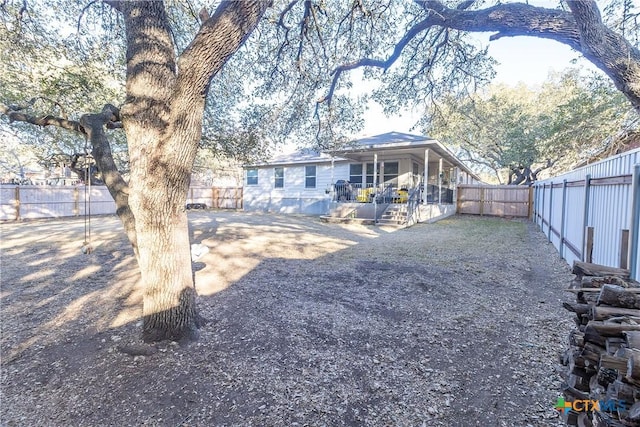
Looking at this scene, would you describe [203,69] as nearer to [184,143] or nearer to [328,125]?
[184,143]

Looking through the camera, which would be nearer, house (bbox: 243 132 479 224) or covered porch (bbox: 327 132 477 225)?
covered porch (bbox: 327 132 477 225)

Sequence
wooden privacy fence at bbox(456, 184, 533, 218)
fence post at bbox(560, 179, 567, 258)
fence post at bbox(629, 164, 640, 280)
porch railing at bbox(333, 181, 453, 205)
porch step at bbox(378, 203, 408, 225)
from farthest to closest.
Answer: wooden privacy fence at bbox(456, 184, 533, 218), porch railing at bbox(333, 181, 453, 205), porch step at bbox(378, 203, 408, 225), fence post at bbox(560, 179, 567, 258), fence post at bbox(629, 164, 640, 280)

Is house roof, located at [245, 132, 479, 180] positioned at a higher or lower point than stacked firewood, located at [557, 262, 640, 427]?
higher

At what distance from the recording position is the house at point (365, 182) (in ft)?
42.7

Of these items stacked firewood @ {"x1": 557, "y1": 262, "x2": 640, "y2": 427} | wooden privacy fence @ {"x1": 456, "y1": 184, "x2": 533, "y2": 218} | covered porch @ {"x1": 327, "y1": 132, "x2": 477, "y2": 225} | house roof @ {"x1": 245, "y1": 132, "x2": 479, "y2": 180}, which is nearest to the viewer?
stacked firewood @ {"x1": 557, "y1": 262, "x2": 640, "y2": 427}

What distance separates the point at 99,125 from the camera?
170 inches

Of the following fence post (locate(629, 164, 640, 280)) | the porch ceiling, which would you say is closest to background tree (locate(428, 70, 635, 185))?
the porch ceiling

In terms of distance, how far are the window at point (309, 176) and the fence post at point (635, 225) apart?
49.9ft

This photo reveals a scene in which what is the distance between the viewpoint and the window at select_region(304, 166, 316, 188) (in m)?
17.8

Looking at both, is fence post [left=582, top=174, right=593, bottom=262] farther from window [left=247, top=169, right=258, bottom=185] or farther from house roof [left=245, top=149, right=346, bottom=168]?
window [left=247, top=169, right=258, bottom=185]

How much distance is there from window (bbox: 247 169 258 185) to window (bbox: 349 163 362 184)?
689 cm

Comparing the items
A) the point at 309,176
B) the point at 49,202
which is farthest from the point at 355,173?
the point at 49,202

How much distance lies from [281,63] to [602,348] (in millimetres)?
7751

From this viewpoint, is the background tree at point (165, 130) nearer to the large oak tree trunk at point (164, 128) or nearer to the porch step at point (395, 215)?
the large oak tree trunk at point (164, 128)
